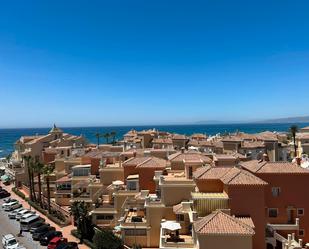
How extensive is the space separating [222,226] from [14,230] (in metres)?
32.7

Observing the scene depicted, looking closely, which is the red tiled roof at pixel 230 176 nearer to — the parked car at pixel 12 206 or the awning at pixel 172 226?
the awning at pixel 172 226

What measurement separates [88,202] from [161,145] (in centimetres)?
4355

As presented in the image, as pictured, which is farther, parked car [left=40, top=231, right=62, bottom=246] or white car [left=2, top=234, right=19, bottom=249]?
parked car [left=40, top=231, right=62, bottom=246]

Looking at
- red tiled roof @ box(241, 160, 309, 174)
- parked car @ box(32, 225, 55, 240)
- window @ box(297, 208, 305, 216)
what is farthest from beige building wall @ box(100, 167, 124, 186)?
window @ box(297, 208, 305, 216)

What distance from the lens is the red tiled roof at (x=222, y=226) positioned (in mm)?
26380

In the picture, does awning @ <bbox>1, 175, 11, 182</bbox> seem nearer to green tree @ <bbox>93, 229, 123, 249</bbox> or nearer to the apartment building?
green tree @ <bbox>93, 229, 123, 249</bbox>

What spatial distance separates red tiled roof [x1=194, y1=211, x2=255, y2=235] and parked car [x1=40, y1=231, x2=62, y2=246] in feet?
71.3

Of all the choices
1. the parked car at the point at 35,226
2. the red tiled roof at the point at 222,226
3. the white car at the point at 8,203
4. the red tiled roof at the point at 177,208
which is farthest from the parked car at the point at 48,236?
the red tiled roof at the point at 222,226

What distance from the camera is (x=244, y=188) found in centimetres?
3142

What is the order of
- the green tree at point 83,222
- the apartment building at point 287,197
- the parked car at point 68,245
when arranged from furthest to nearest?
1. the green tree at point 83,222
2. the parked car at point 68,245
3. the apartment building at point 287,197

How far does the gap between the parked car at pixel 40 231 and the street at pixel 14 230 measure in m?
0.65

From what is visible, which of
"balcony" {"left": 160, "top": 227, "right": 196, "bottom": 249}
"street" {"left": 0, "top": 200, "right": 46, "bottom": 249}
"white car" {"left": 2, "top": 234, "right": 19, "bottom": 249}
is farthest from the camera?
"street" {"left": 0, "top": 200, "right": 46, "bottom": 249}

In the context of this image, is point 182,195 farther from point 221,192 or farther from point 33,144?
point 33,144

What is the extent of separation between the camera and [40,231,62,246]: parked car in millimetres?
41081
